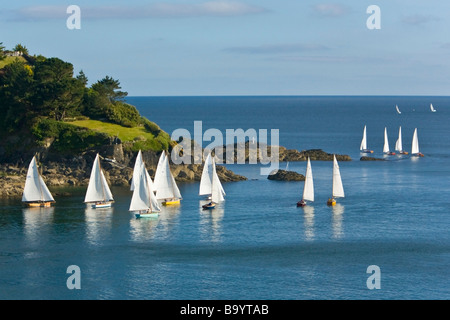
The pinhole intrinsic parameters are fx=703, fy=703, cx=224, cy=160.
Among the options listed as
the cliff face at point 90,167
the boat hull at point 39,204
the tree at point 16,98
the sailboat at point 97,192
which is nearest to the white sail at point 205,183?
the sailboat at point 97,192

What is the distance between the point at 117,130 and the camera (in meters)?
112

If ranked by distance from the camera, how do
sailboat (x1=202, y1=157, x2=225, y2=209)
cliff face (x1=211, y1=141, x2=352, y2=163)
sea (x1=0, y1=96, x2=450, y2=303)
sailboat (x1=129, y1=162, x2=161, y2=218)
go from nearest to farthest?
sea (x1=0, y1=96, x2=450, y2=303)
sailboat (x1=129, y1=162, x2=161, y2=218)
sailboat (x1=202, y1=157, x2=225, y2=209)
cliff face (x1=211, y1=141, x2=352, y2=163)

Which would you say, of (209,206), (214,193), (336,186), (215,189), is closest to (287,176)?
(336,186)

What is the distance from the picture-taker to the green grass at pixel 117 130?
360ft

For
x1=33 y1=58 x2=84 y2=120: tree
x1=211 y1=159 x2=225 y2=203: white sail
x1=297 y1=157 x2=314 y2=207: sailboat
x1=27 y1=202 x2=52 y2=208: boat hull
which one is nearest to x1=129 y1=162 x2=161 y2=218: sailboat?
x1=211 y1=159 x2=225 y2=203: white sail

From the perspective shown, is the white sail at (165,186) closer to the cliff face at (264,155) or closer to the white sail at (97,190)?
the white sail at (97,190)

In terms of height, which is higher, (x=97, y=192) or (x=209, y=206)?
(x=97, y=192)

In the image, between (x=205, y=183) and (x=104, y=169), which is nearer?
(x=205, y=183)

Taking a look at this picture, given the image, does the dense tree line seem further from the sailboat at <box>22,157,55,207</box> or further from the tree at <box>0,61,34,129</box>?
the sailboat at <box>22,157,55,207</box>

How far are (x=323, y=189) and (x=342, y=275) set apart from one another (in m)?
42.1

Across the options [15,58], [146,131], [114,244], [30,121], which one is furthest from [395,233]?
[15,58]

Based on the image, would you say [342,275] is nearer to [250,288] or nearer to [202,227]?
[250,288]

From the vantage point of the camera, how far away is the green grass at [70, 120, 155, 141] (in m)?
110

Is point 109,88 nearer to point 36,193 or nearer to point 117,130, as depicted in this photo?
point 117,130
